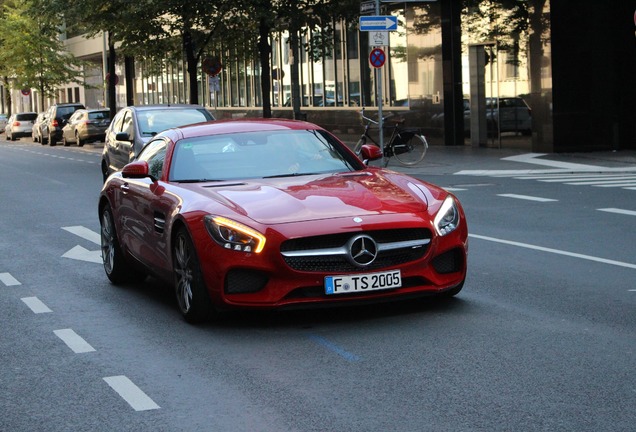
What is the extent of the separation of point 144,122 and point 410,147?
7.64m

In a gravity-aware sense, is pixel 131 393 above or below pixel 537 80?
below

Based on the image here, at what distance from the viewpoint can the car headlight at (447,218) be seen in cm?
854

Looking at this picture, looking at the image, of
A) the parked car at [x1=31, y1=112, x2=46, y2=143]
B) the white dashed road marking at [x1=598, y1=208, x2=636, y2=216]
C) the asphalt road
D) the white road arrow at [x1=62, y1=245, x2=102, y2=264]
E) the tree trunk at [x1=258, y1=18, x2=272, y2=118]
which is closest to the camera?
the asphalt road

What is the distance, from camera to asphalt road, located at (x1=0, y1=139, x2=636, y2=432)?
593cm

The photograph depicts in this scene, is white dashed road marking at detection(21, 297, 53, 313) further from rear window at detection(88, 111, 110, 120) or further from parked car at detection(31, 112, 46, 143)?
parked car at detection(31, 112, 46, 143)

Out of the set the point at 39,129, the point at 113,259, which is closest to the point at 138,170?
the point at 113,259

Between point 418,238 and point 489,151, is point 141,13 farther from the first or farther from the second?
point 418,238

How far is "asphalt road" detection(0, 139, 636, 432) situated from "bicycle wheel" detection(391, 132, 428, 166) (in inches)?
578

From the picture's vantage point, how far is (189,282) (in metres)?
8.53

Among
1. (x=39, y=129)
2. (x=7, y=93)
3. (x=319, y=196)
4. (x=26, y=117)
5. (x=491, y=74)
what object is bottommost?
(x=319, y=196)

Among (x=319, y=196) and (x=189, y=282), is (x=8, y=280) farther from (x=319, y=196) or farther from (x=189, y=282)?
(x=319, y=196)

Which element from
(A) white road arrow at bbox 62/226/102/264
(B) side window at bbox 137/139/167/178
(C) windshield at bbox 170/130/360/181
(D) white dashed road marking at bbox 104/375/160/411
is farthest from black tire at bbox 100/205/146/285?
(D) white dashed road marking at bbox 104/375/160/411

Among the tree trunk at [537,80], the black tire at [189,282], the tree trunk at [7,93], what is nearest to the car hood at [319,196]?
the black tire at [189,282]

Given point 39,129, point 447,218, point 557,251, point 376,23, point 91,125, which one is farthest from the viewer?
point 39,129
